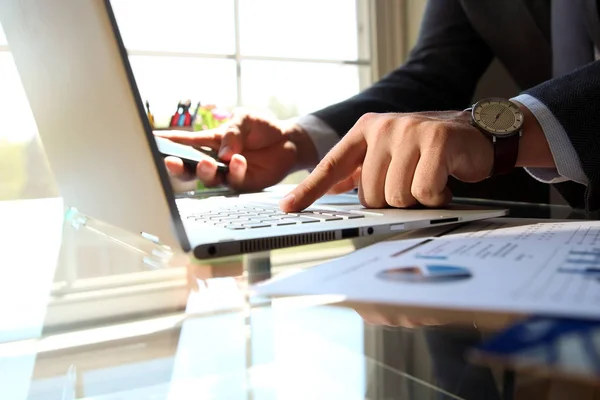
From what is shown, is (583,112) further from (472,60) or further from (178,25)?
(178,25)

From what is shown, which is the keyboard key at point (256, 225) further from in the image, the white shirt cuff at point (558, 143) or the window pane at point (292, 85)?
the window pane at point (292, 85)

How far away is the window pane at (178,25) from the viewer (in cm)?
169

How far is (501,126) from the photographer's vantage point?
20.4 inches

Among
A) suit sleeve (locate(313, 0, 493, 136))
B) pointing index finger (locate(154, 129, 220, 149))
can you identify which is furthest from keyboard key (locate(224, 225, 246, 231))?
suit sleeve (locate(313, 0, 493, 136))

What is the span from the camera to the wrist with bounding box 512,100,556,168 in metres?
0.52

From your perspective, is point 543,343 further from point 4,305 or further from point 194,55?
point 194,55

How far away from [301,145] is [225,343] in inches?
26.9

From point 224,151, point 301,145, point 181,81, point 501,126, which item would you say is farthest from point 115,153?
point 181,81

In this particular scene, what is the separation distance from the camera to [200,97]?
5.82 ft

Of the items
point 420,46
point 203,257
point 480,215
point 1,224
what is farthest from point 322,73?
point 203,257

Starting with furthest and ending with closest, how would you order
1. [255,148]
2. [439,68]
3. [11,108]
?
[11,108] → [439,68] → [255,148]

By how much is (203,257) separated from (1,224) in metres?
0.53

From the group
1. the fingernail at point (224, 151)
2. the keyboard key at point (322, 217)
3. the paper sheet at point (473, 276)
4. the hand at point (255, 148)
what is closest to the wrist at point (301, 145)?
the hand at point (255, 148)

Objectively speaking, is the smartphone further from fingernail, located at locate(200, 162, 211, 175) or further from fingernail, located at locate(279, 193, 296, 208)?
fingernail, located at locate(279, 193, 296, 208)
